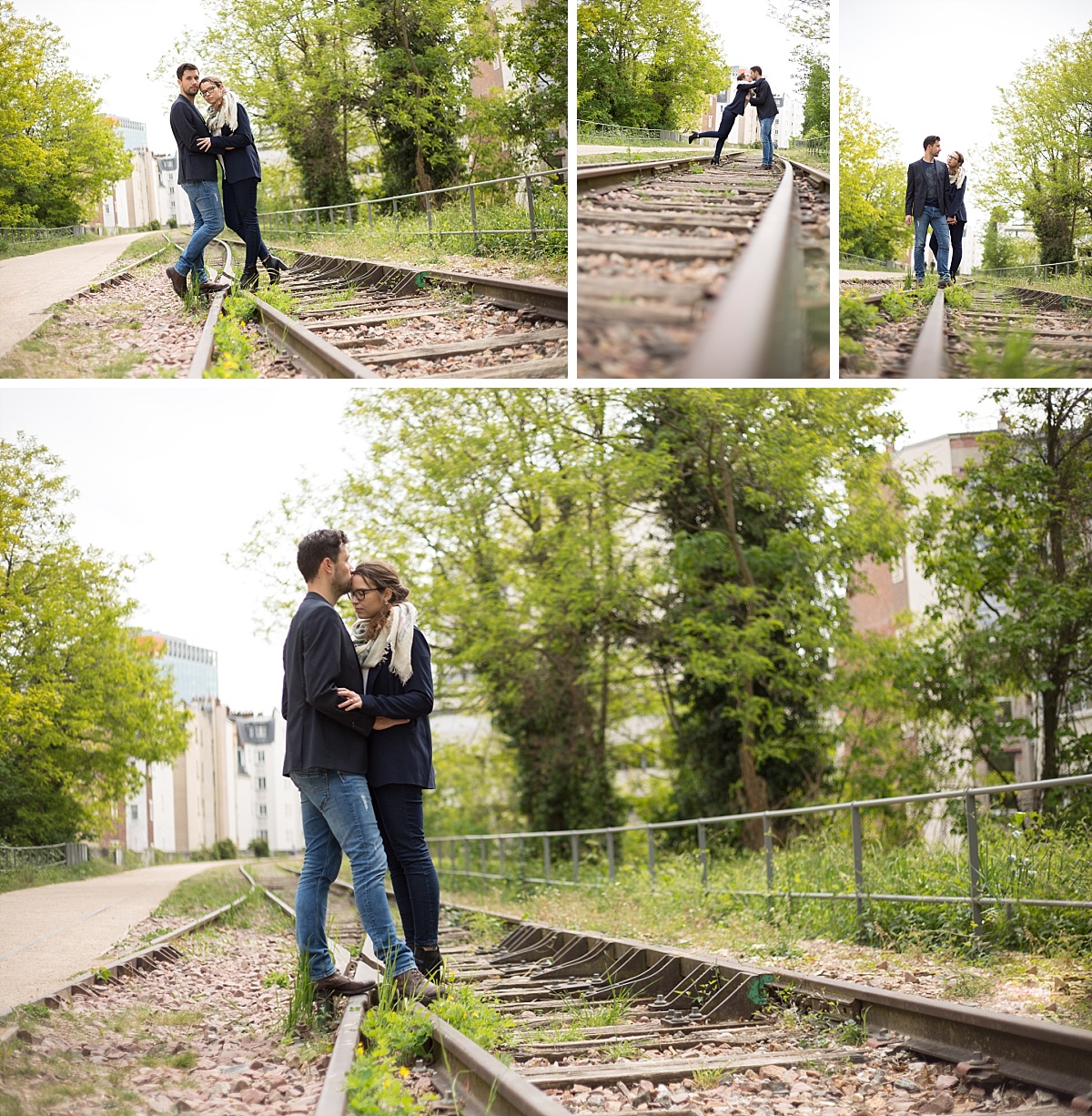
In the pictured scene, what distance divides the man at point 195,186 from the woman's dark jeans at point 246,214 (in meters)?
0.08

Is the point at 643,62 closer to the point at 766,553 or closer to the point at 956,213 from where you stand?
the point at 956,213

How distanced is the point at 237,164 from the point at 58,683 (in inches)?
202

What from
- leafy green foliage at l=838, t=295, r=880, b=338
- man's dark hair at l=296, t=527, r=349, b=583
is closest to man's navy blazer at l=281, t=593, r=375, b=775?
man's dark hair at l=296, t=527, r=349, b=583

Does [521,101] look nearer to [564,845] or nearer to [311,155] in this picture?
[311,155]

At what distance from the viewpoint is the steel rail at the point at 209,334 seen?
712cm

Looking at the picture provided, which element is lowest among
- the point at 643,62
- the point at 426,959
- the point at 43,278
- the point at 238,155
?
the point at 426,959

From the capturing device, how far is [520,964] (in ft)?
21.1

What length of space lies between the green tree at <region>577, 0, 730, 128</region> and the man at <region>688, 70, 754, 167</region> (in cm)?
13

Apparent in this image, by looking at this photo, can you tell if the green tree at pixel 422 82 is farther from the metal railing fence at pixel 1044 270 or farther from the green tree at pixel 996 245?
the metal railing fence at pixel 1044 270

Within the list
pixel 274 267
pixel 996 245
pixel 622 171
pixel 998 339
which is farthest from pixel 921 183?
pixel 274 267

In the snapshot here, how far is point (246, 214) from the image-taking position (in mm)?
Answer: 7887

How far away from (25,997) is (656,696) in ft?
38.3

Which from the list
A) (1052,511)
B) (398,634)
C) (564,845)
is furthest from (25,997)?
(564,845)

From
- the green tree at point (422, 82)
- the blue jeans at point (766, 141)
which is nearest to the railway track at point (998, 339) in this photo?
the blue jeans at point (766, 141)
